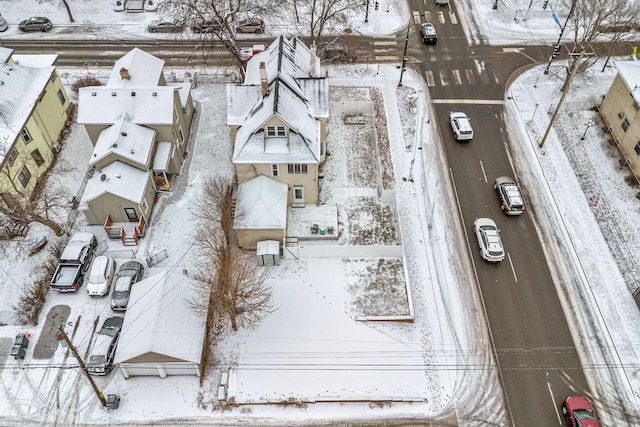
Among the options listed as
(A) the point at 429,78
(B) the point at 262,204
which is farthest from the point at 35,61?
(A) the point at 429,78

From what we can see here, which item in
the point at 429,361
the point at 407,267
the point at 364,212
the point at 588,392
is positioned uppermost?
the point at 364,212

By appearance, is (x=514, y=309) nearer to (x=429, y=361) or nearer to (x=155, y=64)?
(x=429, y=361)

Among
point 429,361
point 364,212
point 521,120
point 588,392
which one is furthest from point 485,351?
point 521,120

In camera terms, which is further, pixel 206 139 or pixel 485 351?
pixel 206 139

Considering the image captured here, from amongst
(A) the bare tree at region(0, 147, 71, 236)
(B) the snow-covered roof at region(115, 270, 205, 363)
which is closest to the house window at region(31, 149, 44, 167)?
(A) the bare tree at region(0, 147, 71, 236)

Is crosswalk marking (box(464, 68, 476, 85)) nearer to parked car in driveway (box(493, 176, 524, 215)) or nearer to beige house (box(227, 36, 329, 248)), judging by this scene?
parked car in driveway (box(493, 176, 524, 215))

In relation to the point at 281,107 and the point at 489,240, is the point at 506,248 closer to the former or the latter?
the point at 489,240
